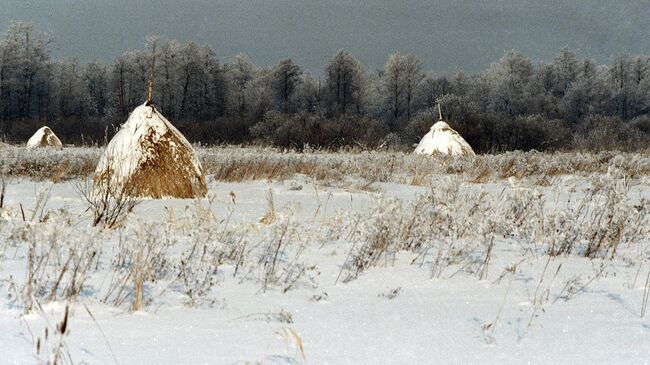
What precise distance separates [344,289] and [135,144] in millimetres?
4845

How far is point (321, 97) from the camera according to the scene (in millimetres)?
65312

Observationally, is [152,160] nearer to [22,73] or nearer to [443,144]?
[443,144]

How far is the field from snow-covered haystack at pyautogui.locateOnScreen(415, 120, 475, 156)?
1089 cm

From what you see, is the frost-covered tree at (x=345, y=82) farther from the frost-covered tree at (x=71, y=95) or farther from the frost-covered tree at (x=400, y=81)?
the frost-covered tree at (x=71, y=95)

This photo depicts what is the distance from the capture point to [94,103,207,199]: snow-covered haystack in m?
7.88

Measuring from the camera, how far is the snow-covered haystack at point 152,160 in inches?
310

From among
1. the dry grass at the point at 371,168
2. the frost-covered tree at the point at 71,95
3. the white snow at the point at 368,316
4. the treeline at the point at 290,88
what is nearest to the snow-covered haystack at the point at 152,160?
the white snow at the point at 368,316

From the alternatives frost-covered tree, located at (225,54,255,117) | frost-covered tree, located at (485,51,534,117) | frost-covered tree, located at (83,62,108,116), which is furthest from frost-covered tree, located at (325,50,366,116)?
frost-covered tree, located at (83,62,108,116)

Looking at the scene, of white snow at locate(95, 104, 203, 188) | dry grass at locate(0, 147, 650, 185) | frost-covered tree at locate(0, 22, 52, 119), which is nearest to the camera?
white snow at locate(95, 104, 203, 188)


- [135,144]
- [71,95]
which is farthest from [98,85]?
[135,144]

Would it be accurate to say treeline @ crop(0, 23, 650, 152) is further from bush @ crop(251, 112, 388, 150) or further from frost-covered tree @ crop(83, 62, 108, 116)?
bush @ crop(251, 112, 388, 150)

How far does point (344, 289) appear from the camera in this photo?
13.2 ft

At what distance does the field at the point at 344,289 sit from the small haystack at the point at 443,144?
1088cm

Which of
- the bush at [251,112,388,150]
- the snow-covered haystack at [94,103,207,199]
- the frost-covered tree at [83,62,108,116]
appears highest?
the frost-covered tree at [83,62,108,116]
